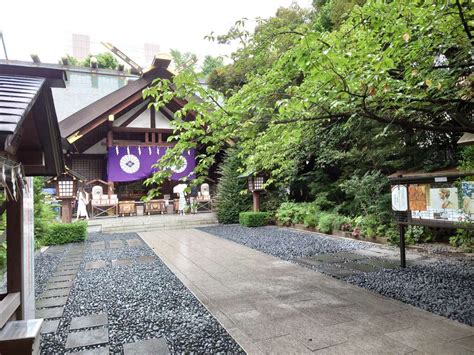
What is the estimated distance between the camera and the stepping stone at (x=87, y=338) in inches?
122

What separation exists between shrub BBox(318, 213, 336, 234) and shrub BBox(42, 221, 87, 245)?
266 inches

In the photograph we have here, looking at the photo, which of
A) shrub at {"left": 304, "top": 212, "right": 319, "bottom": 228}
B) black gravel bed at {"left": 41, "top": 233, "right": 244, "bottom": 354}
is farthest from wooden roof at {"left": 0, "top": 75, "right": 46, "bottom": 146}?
shrub at {"left": 304, "top": 212, "right": 319, "bottom": 228}

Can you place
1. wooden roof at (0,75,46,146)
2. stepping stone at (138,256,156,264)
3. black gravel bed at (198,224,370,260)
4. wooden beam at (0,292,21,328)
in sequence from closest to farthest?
wooden roof at (0,75,46,146)
wooden beam at (0,292,21,328)
stepping stone at (138,256,156,264)
black gravel bed at (198,224,370,260)

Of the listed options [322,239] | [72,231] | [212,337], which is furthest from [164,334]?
[72,231]

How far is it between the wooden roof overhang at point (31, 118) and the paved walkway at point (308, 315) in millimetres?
2409

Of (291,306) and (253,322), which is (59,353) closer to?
(253,322)

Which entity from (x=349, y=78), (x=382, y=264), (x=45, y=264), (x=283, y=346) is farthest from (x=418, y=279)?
(x=45, y=264)

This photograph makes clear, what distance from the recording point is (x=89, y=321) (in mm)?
3623

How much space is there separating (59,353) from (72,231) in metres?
6.89

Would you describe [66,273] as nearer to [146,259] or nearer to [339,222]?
[146,259]

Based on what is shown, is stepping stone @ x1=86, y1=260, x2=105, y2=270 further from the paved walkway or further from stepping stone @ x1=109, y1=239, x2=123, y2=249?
stepping stone @ x1=109, y1=239, x2=123, y2=249

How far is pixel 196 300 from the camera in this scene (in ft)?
13.8

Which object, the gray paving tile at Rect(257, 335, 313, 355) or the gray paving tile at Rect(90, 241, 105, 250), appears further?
the gray paving tile at Rect(90, 241, 105, 250)

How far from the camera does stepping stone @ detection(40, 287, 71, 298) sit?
4574 millimetres
